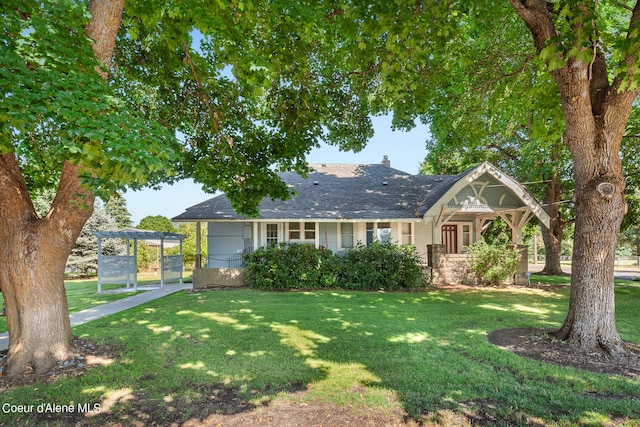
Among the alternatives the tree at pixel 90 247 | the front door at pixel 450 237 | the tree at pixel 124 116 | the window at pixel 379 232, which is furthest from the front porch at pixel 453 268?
the tree at pixel 90 247

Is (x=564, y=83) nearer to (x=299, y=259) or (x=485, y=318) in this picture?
(x=485, y=318)

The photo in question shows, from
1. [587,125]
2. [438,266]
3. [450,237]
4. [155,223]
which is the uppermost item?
[587,125]

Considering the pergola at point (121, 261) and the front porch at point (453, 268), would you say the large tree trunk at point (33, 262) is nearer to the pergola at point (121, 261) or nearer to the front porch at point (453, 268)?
the pergola at point (121, 261)

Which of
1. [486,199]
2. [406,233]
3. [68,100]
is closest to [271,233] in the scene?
[406,233]

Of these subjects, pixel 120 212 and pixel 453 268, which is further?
pixel 120 212

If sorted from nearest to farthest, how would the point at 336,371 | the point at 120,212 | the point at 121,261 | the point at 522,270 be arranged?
1. the point at 336,371
2. the point at 121,261
3. the point at 522,270
4. the point at 120,212

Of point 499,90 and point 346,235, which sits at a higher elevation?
point 499,90

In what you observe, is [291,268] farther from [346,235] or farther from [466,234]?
[466,234]

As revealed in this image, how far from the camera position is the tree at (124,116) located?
3367 millimetres

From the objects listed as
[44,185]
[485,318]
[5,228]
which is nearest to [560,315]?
[485,318]

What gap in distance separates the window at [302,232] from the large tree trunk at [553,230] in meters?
12.6

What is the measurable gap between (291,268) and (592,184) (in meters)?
9.93

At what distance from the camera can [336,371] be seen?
4.58m

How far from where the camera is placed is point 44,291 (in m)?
4.88
